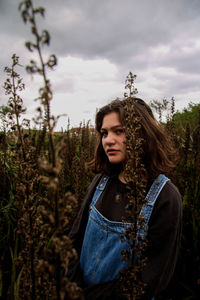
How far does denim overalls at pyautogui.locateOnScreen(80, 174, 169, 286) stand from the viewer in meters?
1.81

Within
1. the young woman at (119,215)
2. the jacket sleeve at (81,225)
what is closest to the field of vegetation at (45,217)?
the jacket sleeve at (81,225)

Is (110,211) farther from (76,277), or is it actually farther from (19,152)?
(19,152)

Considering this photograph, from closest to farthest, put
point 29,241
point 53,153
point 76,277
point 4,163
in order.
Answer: point 53,153 → point 29,241 → point 76,277 → point 4,163

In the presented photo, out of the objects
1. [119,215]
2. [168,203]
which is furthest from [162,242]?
[119,215]

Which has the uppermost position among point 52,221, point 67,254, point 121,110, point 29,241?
point 121,110

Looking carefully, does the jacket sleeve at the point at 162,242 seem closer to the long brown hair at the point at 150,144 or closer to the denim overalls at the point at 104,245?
the denim overalls at the point at 104,245

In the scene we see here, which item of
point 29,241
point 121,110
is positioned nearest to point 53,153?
point 29,241

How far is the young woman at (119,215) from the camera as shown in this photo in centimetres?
161

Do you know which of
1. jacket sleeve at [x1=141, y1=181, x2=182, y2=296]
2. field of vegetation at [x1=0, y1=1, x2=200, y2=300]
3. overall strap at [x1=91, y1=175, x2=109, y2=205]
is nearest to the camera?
field of vegetation at [x1=0, y1=1, x2=200, y2=300]

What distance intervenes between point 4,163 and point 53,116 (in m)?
2.45

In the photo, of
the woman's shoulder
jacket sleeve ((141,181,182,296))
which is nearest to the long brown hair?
the woman's shoulder

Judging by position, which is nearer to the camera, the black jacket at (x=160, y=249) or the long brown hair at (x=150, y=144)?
the black jacket at (x=160, y=249)

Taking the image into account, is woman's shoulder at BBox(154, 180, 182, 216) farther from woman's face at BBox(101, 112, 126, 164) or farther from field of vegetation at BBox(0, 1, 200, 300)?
field of vegetation at BBox(0, 1, 200, 300)

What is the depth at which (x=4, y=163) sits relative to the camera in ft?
9.21
